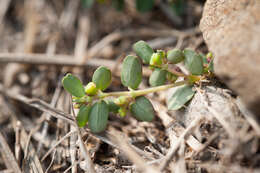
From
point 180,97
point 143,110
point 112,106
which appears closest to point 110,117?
point 112,106

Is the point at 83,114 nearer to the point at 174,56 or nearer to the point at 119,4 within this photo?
the point at 174,56

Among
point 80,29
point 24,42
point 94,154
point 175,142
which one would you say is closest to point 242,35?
point 175,142

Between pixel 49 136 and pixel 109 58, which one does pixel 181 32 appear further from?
pixel 49 136

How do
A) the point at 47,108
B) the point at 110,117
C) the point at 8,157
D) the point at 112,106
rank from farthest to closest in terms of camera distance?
the point at 110,117 → the point at 47,108 → the point at 8,157 → the point at 112,106

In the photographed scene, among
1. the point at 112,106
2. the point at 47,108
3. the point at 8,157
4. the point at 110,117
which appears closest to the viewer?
the point at 112,106

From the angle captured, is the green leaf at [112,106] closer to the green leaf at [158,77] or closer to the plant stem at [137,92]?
the plant stem at [137,92]
